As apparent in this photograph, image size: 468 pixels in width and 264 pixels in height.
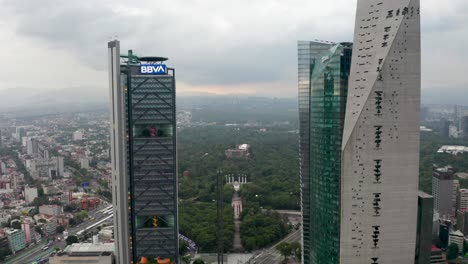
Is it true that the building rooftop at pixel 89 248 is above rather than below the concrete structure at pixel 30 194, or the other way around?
above

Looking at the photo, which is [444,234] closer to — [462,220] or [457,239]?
[457,239]

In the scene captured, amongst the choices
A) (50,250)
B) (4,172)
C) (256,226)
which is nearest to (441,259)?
(256,226)

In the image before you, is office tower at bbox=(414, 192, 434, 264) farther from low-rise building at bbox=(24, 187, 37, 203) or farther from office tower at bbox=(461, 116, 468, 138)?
office tower at bbox=(461, 116, 468, 138)

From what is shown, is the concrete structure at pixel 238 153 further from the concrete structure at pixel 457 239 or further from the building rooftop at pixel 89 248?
the building rooftop at pixel 89 248

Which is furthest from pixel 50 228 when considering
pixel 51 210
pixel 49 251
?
pixel 49 251

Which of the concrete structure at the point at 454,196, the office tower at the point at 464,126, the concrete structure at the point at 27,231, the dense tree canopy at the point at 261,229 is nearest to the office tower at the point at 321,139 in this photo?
the dense tree canopy at the point at 261,229

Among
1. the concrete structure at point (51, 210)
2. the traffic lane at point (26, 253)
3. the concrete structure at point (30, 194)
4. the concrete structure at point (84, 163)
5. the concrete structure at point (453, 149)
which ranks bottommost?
the traffic lane at point (26, 253)

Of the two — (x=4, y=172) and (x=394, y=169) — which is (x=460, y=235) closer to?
(x=394, y=169)
